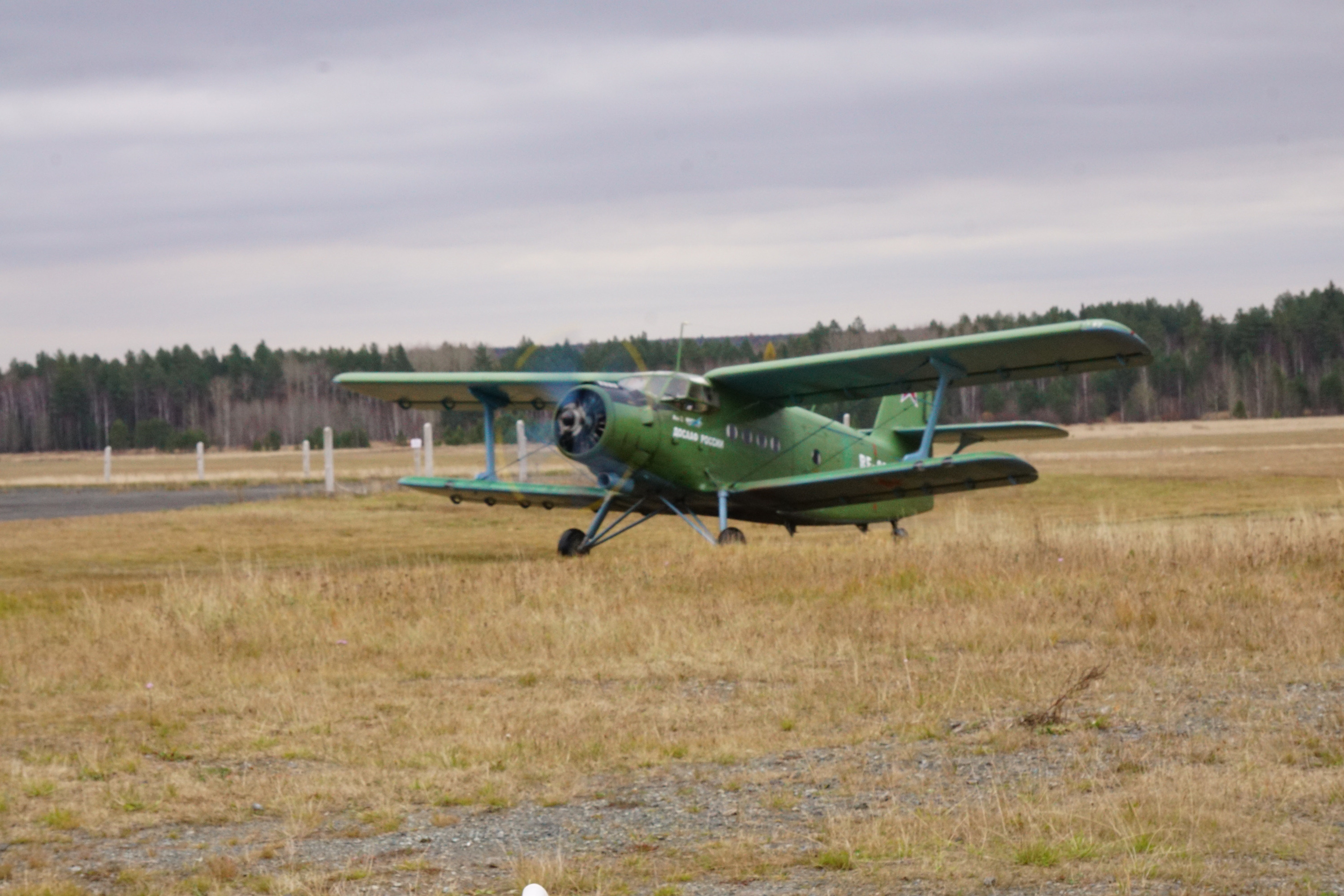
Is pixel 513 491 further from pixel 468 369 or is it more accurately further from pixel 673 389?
pixel 468 369

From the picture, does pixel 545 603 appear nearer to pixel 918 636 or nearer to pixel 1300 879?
pixel 918 636

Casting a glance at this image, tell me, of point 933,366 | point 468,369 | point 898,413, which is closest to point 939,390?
point 933,366

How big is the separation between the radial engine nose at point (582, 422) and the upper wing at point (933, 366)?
1.96 metres

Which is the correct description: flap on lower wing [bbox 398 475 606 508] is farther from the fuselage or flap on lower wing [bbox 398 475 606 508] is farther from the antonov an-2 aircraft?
the fuselage

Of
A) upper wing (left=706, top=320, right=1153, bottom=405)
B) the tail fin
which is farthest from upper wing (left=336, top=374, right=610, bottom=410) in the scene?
the tail fin

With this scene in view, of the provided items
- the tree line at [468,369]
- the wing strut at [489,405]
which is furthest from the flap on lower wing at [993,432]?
the tree line at [468,369]

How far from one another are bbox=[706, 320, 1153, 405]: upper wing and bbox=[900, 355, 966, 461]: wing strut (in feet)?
0.22

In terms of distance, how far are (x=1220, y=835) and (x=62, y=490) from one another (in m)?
41.7

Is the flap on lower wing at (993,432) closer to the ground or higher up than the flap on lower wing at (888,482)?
higher up

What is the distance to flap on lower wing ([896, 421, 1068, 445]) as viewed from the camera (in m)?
22.0

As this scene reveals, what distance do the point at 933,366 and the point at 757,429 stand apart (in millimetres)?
3312

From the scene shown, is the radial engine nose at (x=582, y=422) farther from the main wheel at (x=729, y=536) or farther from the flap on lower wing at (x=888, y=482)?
the flap on lower wing at (x=888, y=482)

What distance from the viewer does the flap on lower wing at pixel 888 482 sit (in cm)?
1825

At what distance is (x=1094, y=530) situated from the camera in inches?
729
